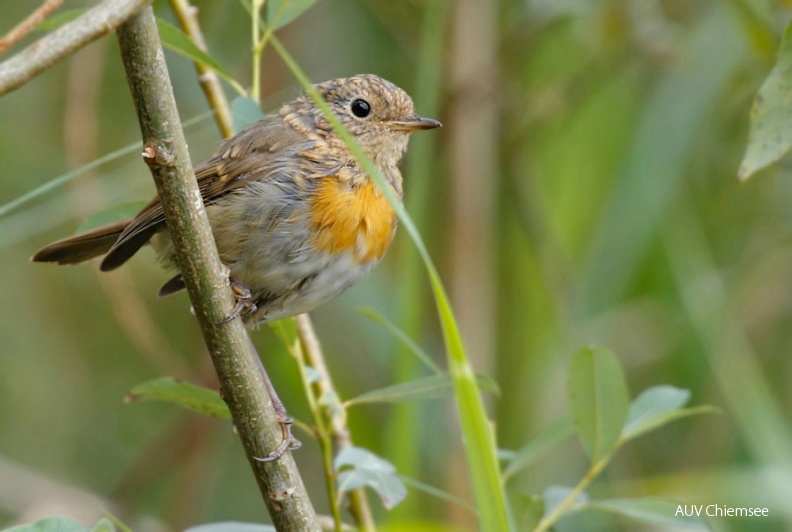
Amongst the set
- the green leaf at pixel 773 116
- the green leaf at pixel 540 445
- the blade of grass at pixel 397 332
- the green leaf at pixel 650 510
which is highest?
the green leaf at pixel 773 116

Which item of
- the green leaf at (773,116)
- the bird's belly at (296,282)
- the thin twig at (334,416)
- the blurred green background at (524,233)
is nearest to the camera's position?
the green leaf at (773,116)

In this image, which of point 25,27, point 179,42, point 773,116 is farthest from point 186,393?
point 773,116

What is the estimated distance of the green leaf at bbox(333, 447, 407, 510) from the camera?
2.29 metres

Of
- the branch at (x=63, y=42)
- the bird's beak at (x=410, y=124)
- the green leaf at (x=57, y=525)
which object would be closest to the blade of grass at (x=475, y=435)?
the branch at (x=63, y=42)

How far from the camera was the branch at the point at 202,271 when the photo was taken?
1.69m

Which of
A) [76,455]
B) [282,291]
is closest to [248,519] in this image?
[76,455]

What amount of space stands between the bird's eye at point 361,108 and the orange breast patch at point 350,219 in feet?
1.04

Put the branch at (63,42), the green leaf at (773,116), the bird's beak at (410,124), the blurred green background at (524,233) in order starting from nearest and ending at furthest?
the branch at (63,42)
the green leaf at (773,116)
the bird's beak at (410,124)
the blurred green background at (524,233)

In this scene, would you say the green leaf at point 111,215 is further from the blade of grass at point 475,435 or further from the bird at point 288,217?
the blade of grass at point 475,435

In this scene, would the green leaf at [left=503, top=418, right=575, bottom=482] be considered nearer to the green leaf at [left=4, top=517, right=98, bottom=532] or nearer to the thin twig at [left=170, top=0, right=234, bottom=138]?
the green leaf at [left=4, top=517, right=98, bottom=532]

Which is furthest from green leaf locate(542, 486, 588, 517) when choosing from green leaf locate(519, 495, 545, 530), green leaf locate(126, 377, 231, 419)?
green leaf locate(126, 377, 231, 419)

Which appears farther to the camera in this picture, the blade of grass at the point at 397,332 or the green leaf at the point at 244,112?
the green leaf at the point at 244,112

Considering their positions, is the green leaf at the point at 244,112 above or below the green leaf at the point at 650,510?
above

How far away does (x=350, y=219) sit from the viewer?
2.86m
